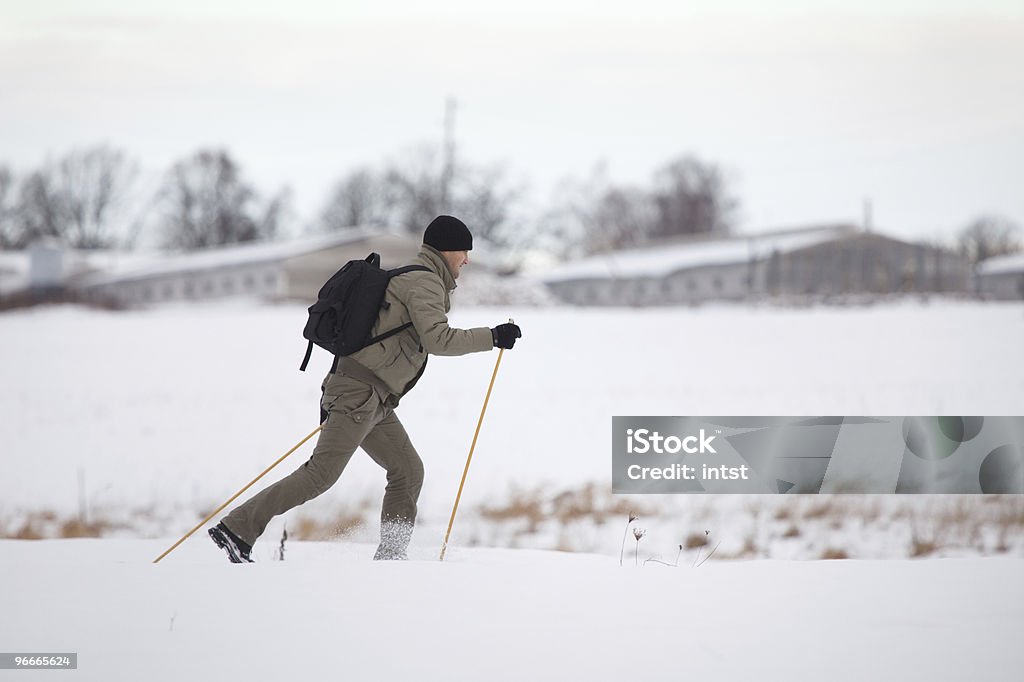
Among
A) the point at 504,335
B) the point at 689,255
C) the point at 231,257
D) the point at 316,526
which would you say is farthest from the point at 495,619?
the point at 231,257

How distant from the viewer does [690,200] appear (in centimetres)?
6009

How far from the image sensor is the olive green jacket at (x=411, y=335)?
14.7 ft

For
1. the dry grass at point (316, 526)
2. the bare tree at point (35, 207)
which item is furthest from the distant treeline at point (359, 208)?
the dry grass at point (316, 526)

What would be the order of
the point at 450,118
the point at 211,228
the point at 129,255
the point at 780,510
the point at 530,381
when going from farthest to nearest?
the point at 211,228 < the point at 129,255 < the point at 450,118 < the point at 530,381 < the point at 780,510

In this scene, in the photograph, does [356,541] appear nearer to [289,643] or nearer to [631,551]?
[289,643]

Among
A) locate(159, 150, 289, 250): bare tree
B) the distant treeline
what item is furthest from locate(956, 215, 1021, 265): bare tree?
locate(159, 150, 289, 250): bare tree

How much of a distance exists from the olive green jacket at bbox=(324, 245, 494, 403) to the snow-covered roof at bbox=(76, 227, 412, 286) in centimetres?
3048

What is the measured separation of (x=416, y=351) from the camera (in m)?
4.69

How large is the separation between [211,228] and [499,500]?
155 ft

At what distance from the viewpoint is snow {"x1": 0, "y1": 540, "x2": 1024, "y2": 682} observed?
11.8ft

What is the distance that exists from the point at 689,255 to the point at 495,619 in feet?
115

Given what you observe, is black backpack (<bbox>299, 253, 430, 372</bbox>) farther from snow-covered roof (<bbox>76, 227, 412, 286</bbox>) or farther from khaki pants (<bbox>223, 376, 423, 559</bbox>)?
snow-covered roof (<bbox>76, 227, 412, 286</bbox>)

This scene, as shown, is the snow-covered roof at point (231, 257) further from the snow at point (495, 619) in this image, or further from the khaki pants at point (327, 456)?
the snow at point (495, 619)

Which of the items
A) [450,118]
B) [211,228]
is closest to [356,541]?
[450,118]
